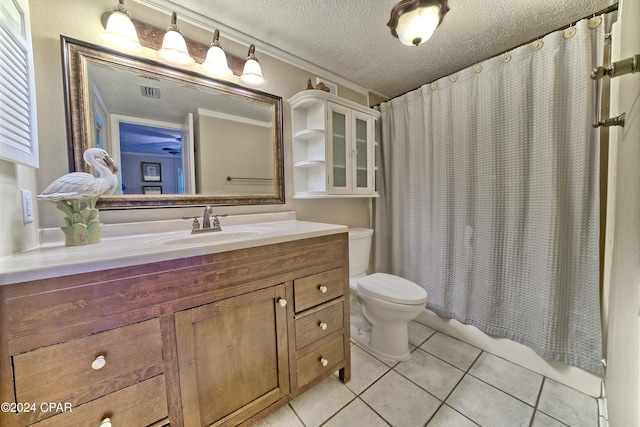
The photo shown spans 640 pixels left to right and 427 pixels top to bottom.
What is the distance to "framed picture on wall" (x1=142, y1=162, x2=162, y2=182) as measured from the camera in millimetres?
1160

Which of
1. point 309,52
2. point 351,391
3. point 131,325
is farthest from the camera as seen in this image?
point 309,52

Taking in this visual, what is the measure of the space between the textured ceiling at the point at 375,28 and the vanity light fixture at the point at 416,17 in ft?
0.67

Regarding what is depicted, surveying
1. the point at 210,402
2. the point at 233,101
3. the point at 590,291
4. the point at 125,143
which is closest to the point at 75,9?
the point at 125,143

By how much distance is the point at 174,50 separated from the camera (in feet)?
3.68

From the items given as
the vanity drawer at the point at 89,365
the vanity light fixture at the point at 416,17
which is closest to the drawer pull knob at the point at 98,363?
the vanity drawer at the point at 89,365

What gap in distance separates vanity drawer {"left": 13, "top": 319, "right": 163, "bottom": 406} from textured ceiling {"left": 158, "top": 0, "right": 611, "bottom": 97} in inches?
62.5

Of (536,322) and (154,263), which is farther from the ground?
(154,263)

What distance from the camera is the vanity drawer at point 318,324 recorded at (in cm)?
108

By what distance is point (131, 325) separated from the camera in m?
0.70

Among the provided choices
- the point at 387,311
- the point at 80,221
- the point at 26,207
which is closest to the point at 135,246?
the point at 80,221

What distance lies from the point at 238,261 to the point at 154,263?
272 millimetres

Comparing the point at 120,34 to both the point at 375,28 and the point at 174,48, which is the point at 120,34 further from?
the point at 375,28

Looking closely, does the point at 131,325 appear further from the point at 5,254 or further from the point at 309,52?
the point at 309,52

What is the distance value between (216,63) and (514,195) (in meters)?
1.98
